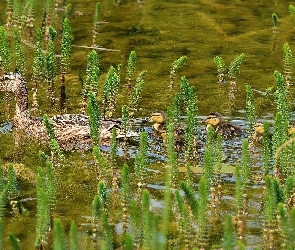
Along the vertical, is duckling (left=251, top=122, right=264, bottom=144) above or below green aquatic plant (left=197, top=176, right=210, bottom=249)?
above

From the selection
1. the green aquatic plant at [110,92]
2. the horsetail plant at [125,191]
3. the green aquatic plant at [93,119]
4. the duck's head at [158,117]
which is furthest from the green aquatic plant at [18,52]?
the horsetail plant at [125,191]

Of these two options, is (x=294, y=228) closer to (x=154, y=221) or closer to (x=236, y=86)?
(x=154, y=221)

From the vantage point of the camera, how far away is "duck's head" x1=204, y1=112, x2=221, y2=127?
26.7 ft

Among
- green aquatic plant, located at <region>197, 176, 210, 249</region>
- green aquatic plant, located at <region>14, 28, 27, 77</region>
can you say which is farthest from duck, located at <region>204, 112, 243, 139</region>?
green aquatic plant, located at <region>197, 176, 210, 249</region>

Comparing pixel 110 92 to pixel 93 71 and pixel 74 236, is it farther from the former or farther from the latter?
pixel 74 236

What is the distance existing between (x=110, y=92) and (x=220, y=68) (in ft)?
5.76

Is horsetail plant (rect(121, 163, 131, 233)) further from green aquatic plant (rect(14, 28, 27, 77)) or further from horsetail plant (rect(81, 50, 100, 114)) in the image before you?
green aquatic plant (rect(14, 28, 27, 77))

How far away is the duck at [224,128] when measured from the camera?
8.06 m

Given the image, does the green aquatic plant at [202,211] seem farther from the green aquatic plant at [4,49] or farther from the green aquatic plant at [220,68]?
the green aquatic plant at [220,68]

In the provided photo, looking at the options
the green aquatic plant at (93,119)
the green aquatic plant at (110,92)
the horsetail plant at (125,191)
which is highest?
the green aquatic plant at (110,92)

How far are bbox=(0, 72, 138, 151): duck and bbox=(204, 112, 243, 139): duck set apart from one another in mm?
790

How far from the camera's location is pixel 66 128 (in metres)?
8.21

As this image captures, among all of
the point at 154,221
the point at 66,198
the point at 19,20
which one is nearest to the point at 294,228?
the point at 154,221

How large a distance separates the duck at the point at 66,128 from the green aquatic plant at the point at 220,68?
1.78m
